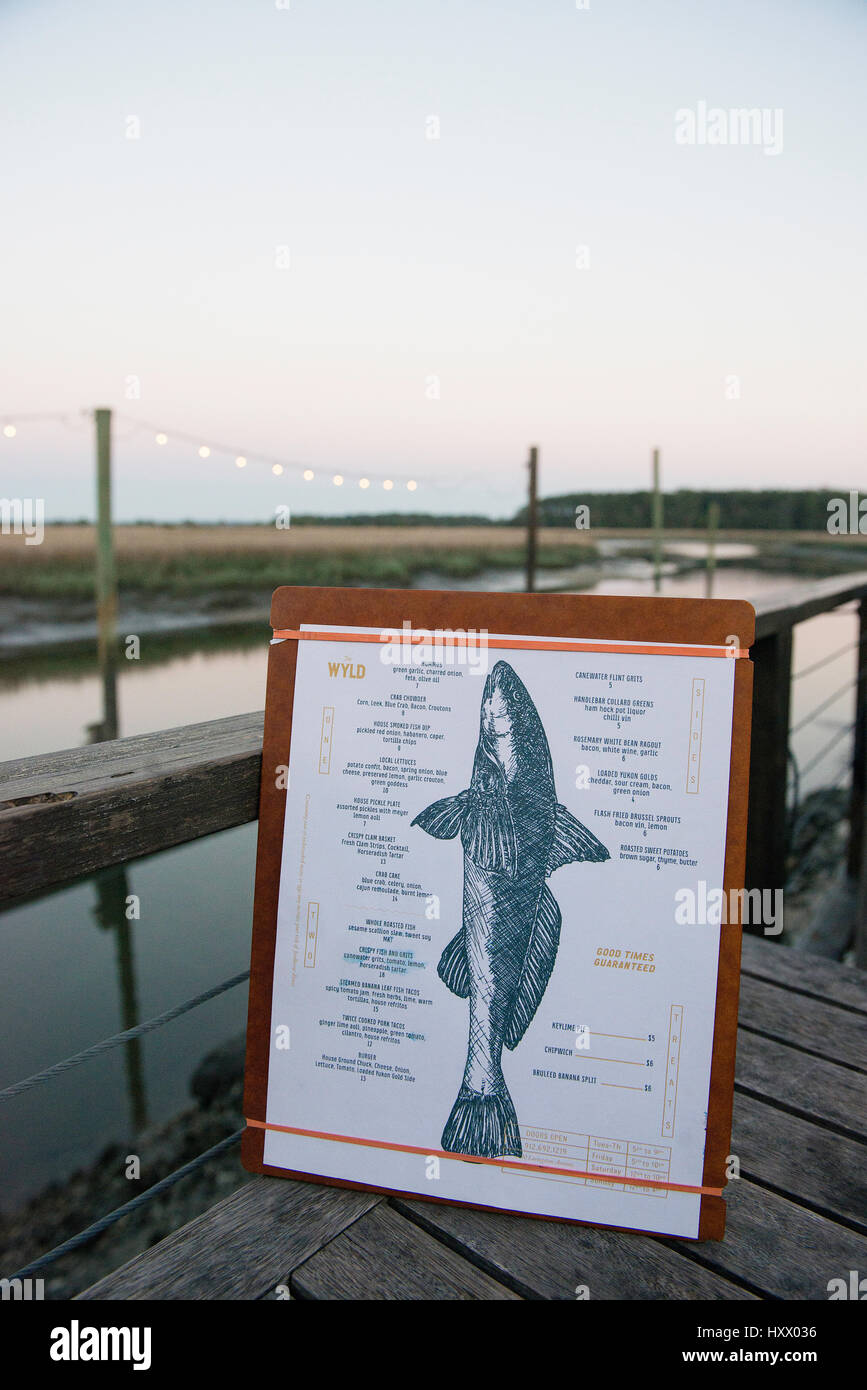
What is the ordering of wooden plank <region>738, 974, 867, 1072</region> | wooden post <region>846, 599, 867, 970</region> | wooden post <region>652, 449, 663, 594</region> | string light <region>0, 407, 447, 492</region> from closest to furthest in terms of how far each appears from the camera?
wooden plank <region>738, 974, 867, 1072</region>
wooden post <region>846, 599, 867, 970</region>
string light <region>0, 407, 447, 492</region>
wooden post <region>652, 449, 663, 594</region>

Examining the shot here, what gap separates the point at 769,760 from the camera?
1962mm

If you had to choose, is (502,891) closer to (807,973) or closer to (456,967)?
(456,967)

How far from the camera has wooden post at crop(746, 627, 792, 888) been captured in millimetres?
1898

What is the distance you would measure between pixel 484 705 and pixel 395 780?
0.14m

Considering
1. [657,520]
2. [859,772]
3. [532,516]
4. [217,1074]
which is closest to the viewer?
[859,772]

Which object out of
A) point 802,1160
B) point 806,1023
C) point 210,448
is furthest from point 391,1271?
point 210,448

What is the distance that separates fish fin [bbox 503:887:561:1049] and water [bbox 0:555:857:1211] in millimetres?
1095

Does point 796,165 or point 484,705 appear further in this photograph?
point 796,165

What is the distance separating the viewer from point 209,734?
102cm

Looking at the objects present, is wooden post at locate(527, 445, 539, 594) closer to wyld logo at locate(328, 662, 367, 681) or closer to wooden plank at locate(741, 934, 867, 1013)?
wooden plank at locate(741, 934, 867, 1013)

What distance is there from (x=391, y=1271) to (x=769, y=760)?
155 cm
